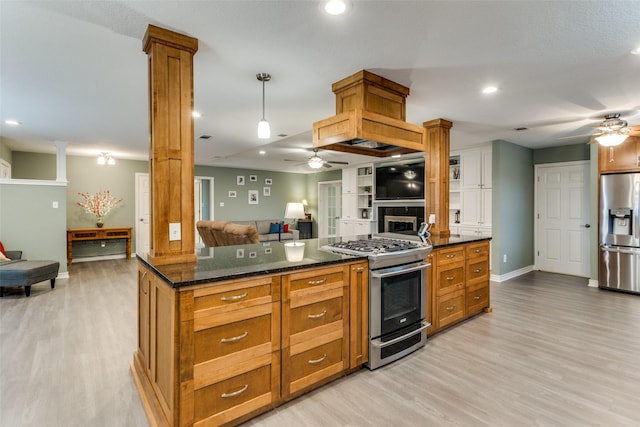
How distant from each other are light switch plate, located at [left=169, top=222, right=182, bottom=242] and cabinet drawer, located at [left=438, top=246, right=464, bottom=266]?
236 centimetres

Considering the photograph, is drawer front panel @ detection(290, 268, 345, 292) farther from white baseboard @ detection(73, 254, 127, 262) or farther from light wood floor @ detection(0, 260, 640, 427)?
white baseboard @ detection(73, 254, 127, 262)

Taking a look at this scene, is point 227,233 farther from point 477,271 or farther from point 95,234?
point 95,234

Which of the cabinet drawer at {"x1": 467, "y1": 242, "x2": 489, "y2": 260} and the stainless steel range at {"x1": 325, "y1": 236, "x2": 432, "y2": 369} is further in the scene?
the cabinet drawer at {"x1": 467, "y1": 242, "x2": 489, "y2": 260}

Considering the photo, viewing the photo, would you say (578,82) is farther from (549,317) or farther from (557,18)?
(549,317)

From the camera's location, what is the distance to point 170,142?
2.08 m

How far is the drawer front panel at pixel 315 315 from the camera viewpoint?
→ 2041 mm

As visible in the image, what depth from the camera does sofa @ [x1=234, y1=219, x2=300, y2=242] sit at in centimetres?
846

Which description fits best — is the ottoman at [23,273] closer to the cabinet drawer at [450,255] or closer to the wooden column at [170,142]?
the wooden column at [170,142]

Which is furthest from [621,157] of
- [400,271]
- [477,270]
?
[400,271]

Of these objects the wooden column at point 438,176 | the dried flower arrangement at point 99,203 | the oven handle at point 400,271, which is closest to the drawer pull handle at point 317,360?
the oven handle at point 400,271

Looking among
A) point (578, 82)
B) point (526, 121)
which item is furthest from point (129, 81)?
point (526, 121)

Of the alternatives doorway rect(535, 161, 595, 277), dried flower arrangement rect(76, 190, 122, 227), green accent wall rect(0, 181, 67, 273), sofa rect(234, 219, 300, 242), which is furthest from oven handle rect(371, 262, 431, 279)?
dried flower arrangement rect(76, 190, 122, 227)

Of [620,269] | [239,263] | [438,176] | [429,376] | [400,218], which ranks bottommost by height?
[429,376]

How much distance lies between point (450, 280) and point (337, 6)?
→ 2.69m
